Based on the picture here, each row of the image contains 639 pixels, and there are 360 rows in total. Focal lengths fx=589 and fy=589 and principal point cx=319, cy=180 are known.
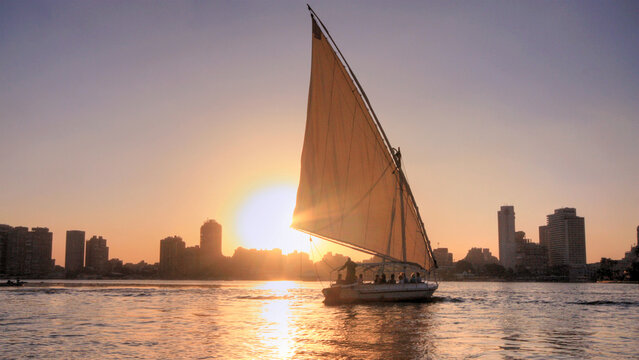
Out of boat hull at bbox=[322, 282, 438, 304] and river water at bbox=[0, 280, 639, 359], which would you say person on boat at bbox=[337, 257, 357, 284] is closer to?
boat hull at bbox=[322, 282, 438, 304]

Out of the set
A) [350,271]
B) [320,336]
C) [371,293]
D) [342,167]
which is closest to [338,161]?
[342,167]

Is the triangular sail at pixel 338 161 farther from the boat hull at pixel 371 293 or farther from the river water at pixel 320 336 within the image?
the river water at pixel 320 336

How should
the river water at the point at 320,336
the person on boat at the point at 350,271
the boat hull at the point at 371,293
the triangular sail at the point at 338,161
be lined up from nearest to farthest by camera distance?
the river water at the point at 320,336 → the triangular sail at the point at 338,161 → the boat hull at the point at 371,293 → the person on boat at the point at 350,271

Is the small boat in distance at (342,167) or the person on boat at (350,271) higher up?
the small boat in distance at (342,167)

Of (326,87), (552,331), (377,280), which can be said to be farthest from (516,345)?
(377,280)

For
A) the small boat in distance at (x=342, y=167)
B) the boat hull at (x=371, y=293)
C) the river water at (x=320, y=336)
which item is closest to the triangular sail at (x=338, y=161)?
the small boat in distance at (x=342, y=167)

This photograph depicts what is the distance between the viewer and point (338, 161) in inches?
1615

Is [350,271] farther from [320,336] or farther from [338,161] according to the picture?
[320,336]

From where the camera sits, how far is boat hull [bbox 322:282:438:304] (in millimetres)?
46594

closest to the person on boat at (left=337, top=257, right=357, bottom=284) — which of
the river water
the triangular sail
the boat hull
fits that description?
the boat hull

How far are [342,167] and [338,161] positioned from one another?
0.56 m

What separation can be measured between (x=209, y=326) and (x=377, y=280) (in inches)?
817

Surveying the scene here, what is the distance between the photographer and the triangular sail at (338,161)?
1581 inches

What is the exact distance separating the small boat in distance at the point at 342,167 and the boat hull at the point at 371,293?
680mm
